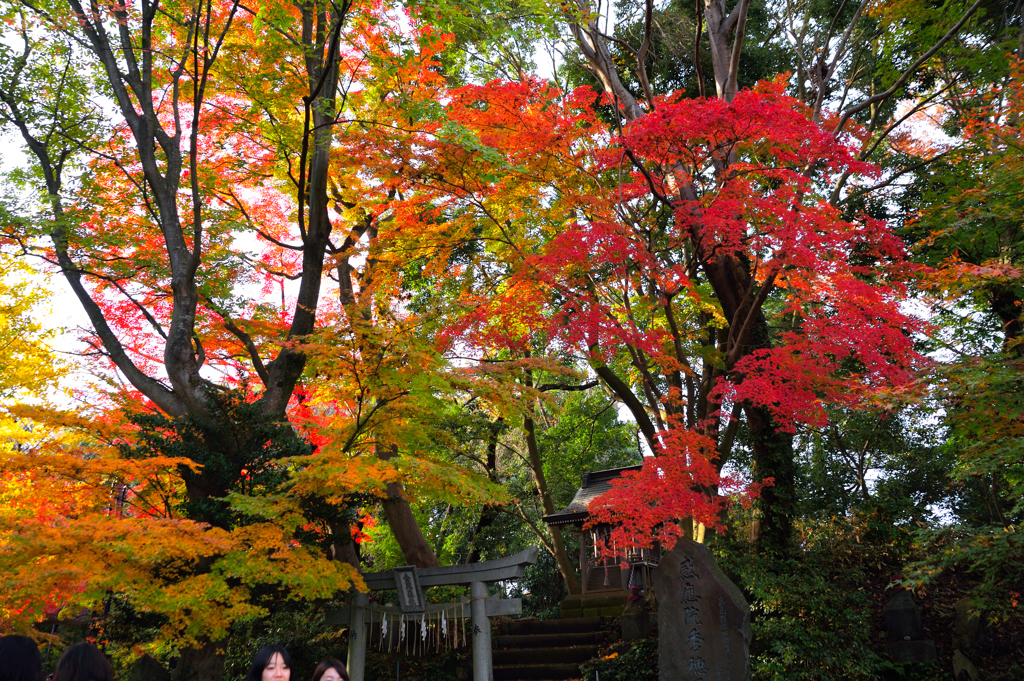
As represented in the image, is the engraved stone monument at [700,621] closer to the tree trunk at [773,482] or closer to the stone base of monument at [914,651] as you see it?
the tree trunk at [773,482]

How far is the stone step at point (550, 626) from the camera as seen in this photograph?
41.5 feet

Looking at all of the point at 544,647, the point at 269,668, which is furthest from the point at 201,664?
the point at 544,647

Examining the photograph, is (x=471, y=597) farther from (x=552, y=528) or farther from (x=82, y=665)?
(x=82, y=665)

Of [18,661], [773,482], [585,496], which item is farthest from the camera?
[585,496]

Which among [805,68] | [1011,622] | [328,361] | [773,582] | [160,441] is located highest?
[805,68]

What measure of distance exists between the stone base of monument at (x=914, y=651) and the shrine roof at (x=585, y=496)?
5.11 m

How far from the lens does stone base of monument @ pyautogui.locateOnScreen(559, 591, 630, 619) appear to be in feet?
43.0

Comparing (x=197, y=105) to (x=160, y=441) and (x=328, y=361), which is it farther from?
(x=160, y=441)

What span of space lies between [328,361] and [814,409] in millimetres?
5834

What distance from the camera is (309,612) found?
11.1 m

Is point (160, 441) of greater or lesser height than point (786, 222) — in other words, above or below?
below

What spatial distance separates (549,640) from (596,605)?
1.58 metres

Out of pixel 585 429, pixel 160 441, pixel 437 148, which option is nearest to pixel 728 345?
pixel 437 148

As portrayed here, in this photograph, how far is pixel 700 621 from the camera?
23.0 feet
